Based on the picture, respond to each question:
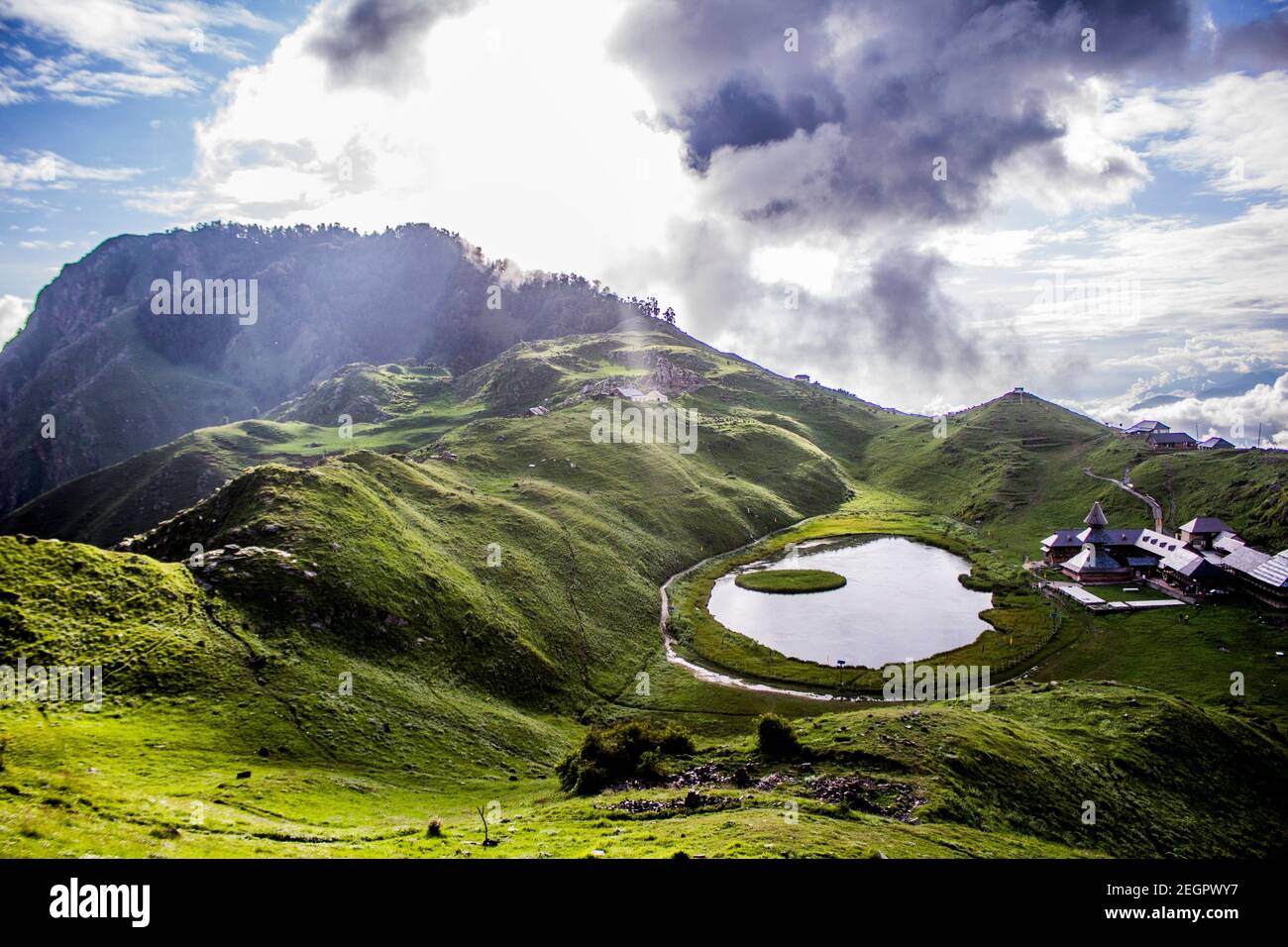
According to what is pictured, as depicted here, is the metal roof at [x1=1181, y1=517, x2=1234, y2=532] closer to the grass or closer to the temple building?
the temple building

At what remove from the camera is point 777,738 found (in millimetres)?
51562

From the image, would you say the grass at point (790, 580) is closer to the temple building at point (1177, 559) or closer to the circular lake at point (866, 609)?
the circular lake at point (866, 609)

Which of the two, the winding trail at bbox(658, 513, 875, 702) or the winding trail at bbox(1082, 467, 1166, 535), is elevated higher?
the winding trail at bbox(1082, 467, 1166, 535)

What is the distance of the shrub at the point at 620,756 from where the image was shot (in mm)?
48812

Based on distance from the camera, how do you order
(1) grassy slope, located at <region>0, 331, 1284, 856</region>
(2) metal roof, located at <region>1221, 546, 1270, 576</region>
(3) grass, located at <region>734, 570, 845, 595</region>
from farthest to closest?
(3) grass, located at <region>734, 570, 845, 595</region> < (2) metal roof, located at <region>1221, 546, 1270, 576</region> < (1) grassy slope, located at <region>0, 331, 1284, 856</region>

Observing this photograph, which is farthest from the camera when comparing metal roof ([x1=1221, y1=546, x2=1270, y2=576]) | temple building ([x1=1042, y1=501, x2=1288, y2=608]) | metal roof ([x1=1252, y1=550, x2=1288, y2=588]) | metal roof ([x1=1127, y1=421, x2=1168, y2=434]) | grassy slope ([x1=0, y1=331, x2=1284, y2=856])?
metal roof ([x1=1127, y1=421, x2=1168, y2=434])

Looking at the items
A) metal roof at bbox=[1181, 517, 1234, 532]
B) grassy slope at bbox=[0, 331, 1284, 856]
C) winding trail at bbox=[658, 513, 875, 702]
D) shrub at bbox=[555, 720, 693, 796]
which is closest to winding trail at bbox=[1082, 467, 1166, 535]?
metal roof at bbox=[1181, 517, 1234, 532]

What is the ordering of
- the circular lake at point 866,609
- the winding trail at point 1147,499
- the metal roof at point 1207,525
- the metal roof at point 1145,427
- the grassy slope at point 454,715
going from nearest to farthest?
the grassy slope at point 454,715
the circular lake at point 866,609
the metal roof at point 1207,525
the winding trail at point 1147,499
the metal roof at point 1145,427

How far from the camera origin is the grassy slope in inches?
1373

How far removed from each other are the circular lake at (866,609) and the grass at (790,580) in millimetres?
1850

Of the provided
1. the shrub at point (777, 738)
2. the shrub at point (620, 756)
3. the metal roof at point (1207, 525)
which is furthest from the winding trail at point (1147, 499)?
the shrub at point (620, 756)

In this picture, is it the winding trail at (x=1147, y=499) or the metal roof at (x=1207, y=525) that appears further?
the winding trail at (x=1147, y=499)

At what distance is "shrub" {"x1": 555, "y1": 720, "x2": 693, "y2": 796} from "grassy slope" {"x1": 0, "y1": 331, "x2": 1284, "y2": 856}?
7.81 ft
